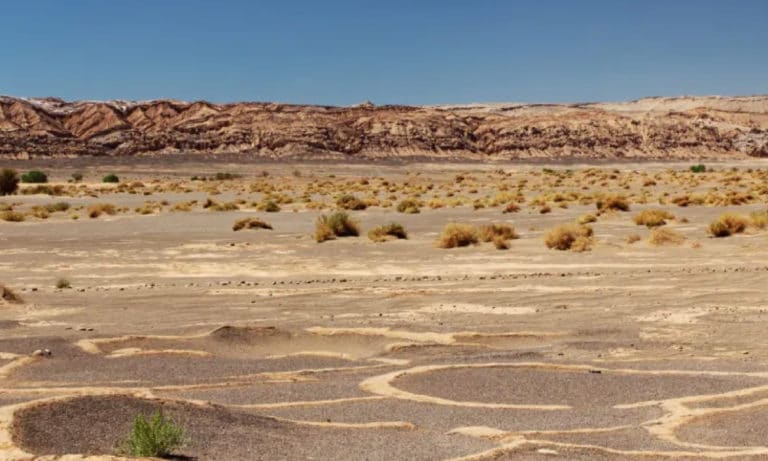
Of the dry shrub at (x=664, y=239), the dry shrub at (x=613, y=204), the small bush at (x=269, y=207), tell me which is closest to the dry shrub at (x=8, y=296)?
the dry shrub at (x=664, y=239)

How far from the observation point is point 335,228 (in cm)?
2430

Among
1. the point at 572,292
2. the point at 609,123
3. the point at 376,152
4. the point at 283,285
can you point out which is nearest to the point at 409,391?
the point at 572,292

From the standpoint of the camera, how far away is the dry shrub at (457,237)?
21406 millimetres

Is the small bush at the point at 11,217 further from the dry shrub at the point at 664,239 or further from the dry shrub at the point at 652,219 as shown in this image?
the dry shrub at the point at 664,239

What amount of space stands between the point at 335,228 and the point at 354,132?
326 feet

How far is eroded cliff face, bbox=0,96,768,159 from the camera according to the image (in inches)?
4567

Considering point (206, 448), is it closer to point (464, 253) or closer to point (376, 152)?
point (464, 253)

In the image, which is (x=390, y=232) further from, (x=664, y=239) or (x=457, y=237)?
(x=664, y=239)

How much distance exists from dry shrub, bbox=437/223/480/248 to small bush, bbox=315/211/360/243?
326 centimetres

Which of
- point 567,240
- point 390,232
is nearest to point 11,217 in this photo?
point 390,232

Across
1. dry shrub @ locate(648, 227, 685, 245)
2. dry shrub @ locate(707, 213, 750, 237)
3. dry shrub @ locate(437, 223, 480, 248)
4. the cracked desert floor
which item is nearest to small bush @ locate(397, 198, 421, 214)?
the cracked desert floor

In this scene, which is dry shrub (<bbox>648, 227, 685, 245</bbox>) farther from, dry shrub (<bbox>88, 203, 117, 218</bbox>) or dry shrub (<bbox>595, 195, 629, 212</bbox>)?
dry shrub (<bbox>88, 203, 117, 218</bbox>)

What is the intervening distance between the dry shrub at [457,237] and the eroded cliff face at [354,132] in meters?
91.3

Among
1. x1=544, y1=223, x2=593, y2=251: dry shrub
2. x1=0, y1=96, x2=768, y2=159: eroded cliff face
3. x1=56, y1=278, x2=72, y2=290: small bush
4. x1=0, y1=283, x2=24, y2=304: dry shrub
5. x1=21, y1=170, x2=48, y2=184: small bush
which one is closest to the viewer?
x1=0, y1=283, x2=24, y2=304: dry shrub
